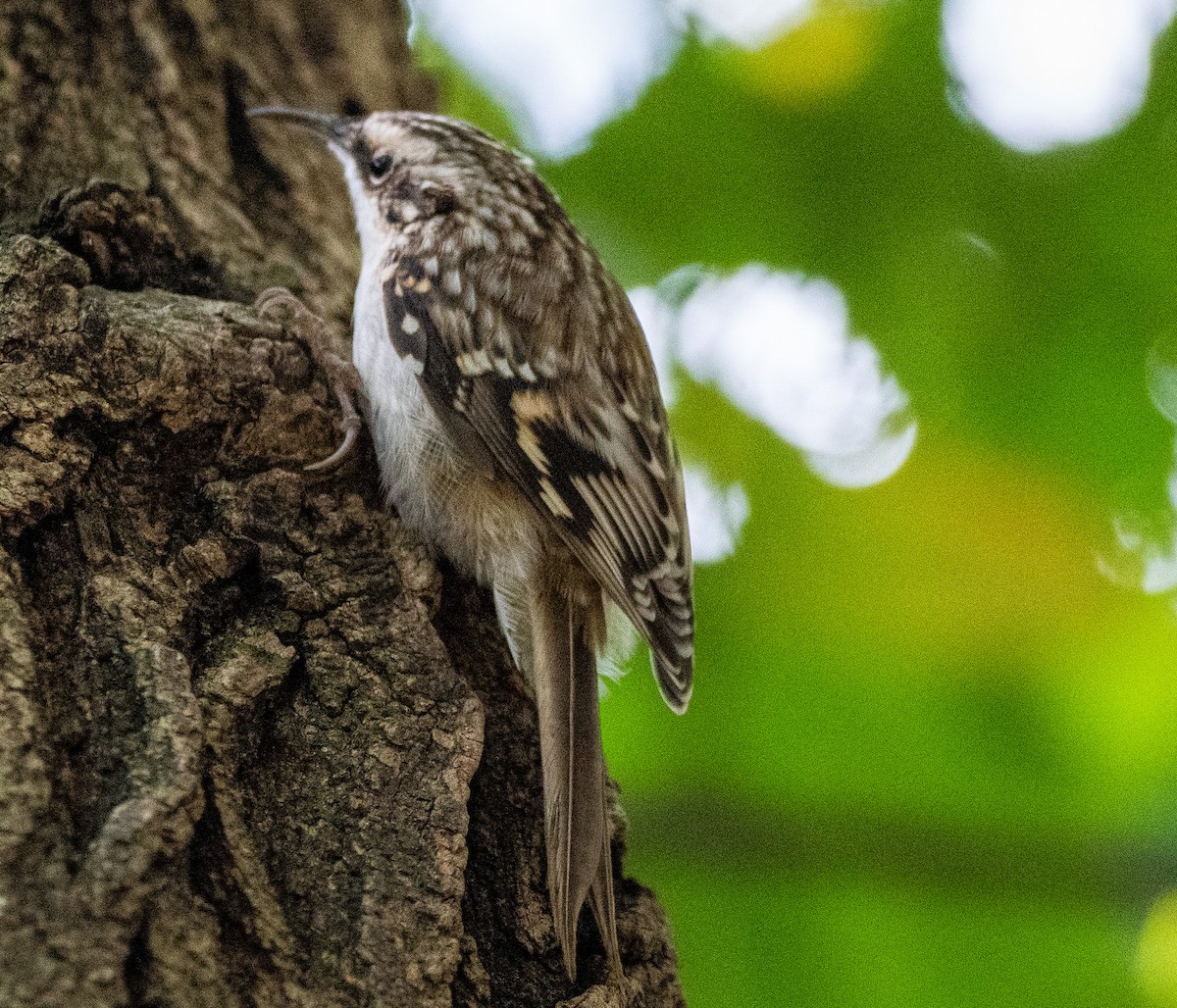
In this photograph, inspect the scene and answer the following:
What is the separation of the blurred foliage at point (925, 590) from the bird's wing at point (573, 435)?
19.5 inches

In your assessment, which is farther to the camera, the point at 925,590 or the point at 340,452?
the point at 925,590

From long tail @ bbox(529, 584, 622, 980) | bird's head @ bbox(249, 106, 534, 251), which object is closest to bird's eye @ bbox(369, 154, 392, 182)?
bird's head @ bbox(249, 106, 534, 251)

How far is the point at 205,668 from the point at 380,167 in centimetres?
118

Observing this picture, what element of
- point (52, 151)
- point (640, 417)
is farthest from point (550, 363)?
point (52, 151)

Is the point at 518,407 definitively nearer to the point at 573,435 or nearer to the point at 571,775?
the point at 573,435

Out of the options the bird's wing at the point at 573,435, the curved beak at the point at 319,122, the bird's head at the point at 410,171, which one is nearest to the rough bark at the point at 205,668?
the bird's wing at the point at 573,435

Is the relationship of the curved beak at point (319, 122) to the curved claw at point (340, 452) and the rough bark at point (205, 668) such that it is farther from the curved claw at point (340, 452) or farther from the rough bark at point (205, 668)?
the curved claw at point (340, 452)

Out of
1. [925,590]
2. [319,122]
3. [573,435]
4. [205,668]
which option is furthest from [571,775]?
[319,122]

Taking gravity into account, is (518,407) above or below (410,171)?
below

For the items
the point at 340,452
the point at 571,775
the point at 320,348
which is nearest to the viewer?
the point at 571,775

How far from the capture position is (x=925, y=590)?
2.17 metres

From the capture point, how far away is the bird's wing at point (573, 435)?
1.59 meters

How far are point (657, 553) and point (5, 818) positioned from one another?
0.98 metres

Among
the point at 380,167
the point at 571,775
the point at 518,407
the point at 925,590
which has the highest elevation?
the point at 380,167
